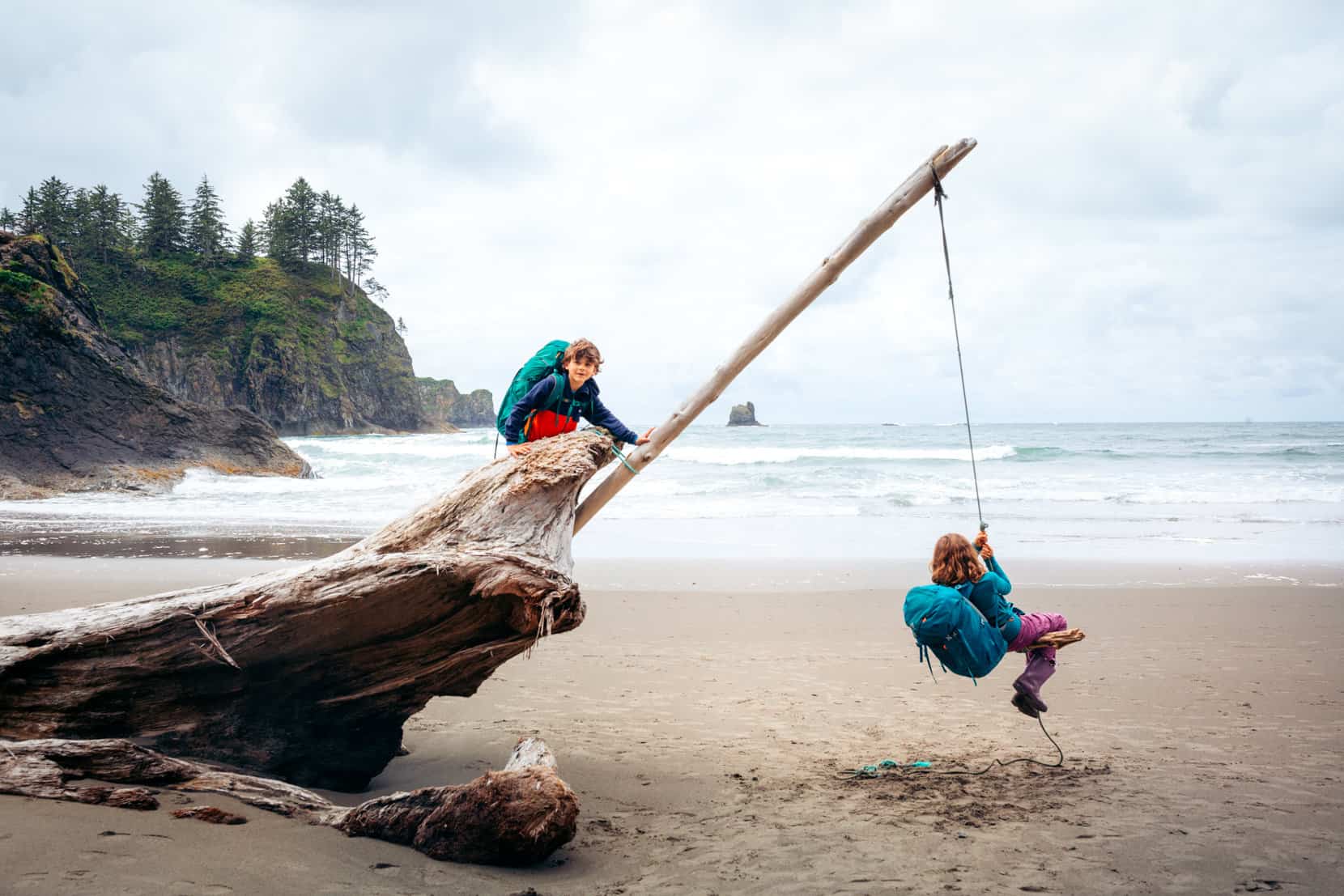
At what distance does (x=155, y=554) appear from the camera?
1216cm

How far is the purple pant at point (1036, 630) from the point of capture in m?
4.46

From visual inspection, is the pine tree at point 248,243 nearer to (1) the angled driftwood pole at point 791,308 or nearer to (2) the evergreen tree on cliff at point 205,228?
(2) the evergreen tree on cliff at point 205,228

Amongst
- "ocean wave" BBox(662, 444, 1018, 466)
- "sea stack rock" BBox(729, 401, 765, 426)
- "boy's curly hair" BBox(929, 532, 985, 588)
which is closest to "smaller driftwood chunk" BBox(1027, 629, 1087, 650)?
"boy's curly hair" BBox(929, 532, 985, 588)

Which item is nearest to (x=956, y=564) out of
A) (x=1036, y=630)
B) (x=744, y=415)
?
(x=1036, y=630)

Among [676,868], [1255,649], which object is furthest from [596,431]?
[1255,649]

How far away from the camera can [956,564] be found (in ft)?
14.5

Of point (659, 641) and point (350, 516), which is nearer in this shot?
point (659, 641)

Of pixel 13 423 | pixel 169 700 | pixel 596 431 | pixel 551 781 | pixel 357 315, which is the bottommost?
pixel 551 781

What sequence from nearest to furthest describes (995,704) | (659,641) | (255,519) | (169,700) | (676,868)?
(676,868) < (169,700) < (995,704) < (659,641) < (255,519)

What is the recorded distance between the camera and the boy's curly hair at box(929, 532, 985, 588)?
4426mm

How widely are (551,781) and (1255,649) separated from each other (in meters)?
7.57

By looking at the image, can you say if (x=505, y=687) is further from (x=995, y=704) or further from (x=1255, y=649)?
(x=1255, y=649)

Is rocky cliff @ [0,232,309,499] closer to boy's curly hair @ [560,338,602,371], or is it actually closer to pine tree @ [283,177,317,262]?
boy's curly hair @ [560,338,602,371]

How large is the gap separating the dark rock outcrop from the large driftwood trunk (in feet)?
240
